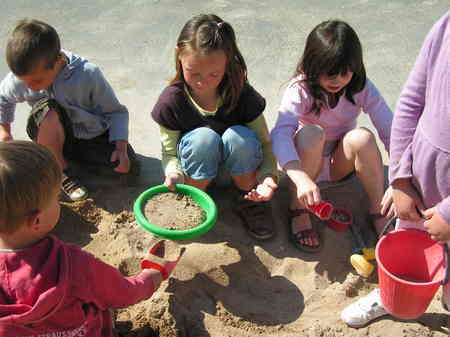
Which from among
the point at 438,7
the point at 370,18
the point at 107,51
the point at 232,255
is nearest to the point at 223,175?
the point at 232,255

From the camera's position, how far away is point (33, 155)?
1202mm

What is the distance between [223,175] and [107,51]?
148cm

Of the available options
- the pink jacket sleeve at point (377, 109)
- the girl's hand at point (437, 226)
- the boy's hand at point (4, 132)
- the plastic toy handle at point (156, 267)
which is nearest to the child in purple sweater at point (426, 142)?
the girl's hand at point (437, 226)

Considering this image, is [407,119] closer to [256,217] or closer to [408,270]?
[408,270]

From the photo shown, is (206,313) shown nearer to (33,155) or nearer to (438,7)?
(33,155)

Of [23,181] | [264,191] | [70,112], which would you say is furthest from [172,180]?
[23,181]

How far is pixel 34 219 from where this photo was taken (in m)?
1.22

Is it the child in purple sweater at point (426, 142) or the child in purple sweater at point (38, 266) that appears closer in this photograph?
the child in purple sweater at point (38, 266)

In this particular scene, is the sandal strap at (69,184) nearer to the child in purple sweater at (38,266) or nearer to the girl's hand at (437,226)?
the child in purple sweater at (38,266)

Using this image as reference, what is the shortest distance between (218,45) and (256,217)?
681 mm

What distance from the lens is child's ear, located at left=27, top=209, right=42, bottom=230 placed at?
1215 millimetres

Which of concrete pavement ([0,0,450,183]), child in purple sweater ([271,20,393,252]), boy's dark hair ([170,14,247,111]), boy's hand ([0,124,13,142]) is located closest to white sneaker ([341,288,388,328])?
child in purple sweater ([271,20,393,252])

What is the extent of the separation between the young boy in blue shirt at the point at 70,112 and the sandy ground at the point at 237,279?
16 cm

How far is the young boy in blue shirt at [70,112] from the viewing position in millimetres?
2088
